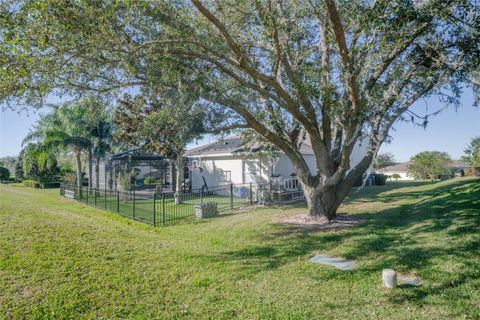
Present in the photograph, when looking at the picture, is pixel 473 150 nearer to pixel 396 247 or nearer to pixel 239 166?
pixel 239 166

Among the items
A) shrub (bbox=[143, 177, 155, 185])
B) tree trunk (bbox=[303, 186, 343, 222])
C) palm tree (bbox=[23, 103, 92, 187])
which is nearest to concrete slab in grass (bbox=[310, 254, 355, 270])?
tree trunk (bbox=[303, 186, 343, 222])

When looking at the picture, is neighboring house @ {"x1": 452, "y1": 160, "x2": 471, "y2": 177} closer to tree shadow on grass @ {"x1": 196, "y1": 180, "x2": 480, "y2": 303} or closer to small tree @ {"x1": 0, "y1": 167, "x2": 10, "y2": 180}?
tree shadow on grass @ {"x1": 196, "y1": 180, "x2": 480, "y2": 303}

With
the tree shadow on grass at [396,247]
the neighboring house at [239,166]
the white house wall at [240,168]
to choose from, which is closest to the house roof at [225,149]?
the neighboring house at [239,166]

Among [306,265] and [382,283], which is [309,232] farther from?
[382,283]

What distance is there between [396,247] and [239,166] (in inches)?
573

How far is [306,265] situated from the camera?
21.0 feet

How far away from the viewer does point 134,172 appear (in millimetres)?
22828

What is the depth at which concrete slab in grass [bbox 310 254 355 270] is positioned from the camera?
6.24m

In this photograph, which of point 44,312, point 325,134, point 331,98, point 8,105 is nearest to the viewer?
point 44,312

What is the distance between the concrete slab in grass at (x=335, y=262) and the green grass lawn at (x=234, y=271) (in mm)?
200

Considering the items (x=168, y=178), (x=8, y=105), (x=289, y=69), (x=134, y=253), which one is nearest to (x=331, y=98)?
(x=289, y=69)

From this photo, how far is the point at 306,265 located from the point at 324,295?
1.45 metres

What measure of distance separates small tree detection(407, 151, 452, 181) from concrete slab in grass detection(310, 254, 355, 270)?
35.8 m

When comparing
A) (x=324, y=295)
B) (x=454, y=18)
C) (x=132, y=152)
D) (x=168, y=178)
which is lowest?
(x=324, y=295)
